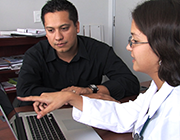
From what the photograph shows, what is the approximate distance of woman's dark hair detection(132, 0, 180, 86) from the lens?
2.16 ft

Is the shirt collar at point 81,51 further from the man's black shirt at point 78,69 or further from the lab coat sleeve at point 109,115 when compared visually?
the lab coat sleeve at point 109,115

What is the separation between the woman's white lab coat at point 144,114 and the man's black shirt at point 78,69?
0.36 meters

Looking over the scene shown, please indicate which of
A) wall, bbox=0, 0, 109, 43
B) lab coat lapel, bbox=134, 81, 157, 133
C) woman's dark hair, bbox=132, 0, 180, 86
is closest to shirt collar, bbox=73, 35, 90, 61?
lab coat lapel, bbox=134, 81, 157, 133

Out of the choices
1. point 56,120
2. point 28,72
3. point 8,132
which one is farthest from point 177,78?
point 28,72

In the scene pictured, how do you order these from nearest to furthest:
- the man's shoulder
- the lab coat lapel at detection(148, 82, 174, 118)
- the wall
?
the lab coat lapel at detection(148, 82, 174, 118) → the man's shoulder → the wall

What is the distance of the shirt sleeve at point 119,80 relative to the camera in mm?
1329

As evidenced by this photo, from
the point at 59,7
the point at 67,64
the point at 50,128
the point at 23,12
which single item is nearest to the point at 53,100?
the point at 50,128

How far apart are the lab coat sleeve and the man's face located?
0.59 meters

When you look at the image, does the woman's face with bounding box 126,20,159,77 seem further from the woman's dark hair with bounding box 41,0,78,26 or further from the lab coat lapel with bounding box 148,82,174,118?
the woman's dark hair with bounding box 41,0,78,26

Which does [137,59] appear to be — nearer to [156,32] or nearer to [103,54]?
[156,32]

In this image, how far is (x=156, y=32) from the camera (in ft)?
2.25

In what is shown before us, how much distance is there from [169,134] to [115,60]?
0.95 metres

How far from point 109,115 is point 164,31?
0.52 meters

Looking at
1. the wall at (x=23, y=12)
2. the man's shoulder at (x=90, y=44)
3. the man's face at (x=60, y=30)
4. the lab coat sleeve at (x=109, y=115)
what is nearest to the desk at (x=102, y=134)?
the lab coat sleeve at (x=109, y=115)
